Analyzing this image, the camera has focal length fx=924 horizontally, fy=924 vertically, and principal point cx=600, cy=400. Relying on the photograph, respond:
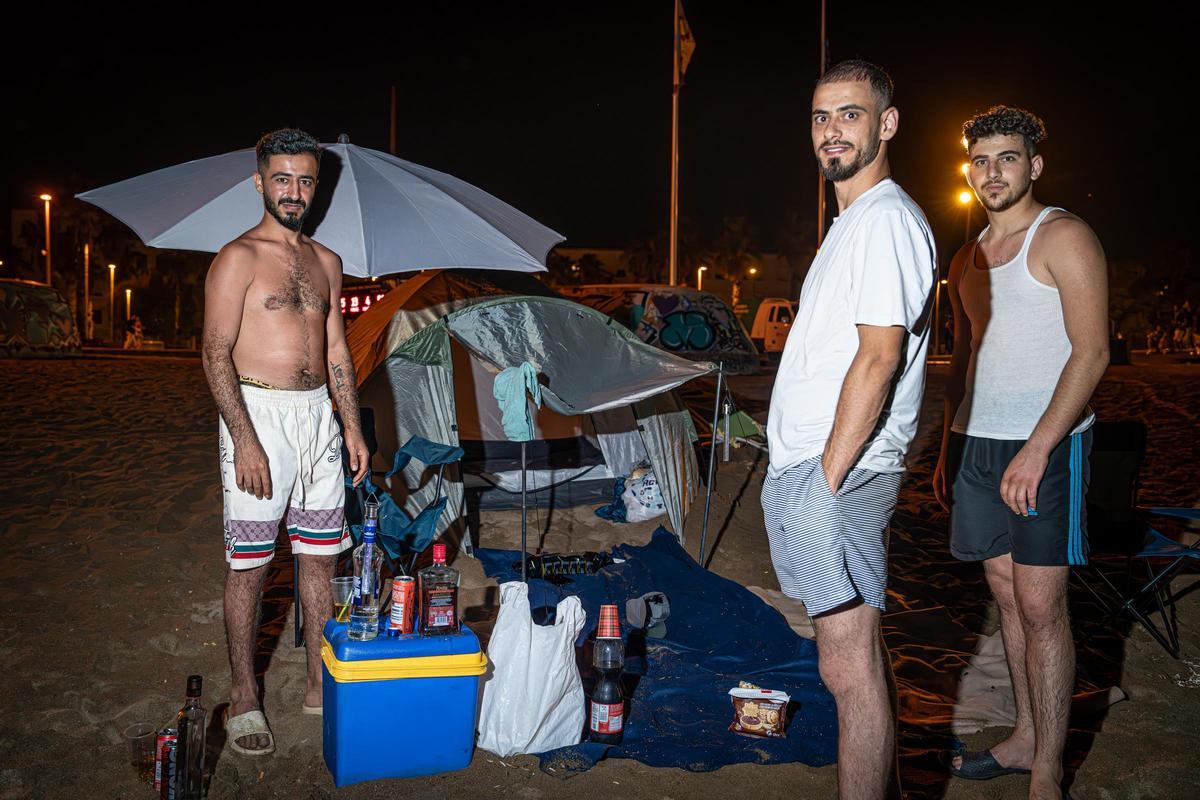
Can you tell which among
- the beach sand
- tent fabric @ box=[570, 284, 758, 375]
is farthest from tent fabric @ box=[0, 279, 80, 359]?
the beach sand

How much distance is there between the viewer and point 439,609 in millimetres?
3377

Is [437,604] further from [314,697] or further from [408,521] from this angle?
[408,521]

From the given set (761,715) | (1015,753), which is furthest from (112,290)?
(1015,753)

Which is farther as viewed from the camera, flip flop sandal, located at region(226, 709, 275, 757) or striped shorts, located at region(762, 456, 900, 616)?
flip flop sandal, located at region(226, 709, 275, 757)

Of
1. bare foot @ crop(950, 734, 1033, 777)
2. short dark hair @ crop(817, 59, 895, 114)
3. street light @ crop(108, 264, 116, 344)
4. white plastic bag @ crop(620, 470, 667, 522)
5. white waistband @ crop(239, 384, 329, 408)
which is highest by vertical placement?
street light @ crop(108, 264, 116, 344)

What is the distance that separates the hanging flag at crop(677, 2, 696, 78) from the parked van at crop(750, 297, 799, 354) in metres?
8.66

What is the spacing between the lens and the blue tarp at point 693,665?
3.61 metres

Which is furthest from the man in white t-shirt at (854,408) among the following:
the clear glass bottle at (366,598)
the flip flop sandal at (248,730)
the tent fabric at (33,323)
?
the tent fabric at (33,323)

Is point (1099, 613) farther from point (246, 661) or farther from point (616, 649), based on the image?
point (246, 661)

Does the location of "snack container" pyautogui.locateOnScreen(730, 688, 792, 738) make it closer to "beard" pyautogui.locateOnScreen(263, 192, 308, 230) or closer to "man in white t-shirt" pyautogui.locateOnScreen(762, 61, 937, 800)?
"man in white t-shirt" pyautogui.locateOnScreen(762, 61, 937, 800)

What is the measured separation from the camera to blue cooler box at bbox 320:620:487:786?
3201 mm

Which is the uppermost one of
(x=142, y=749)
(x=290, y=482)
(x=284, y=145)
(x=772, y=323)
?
(x=772, y=323)

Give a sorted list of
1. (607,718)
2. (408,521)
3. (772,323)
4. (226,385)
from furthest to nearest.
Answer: (772,323)
(408,521)
(607,718)
(226,385)

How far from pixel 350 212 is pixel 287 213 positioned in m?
0.86
